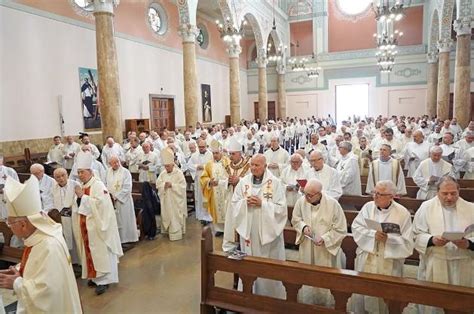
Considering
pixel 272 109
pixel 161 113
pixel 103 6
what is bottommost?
pixel 161 113

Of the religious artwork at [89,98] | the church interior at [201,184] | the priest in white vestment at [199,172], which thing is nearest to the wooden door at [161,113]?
the church interior at [201,184]

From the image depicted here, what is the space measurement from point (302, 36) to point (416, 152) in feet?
80.3

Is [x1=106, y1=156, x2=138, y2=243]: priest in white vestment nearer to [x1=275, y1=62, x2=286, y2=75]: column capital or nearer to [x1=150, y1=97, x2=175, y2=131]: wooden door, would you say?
[x1=150, y1=97, x2=175, y2=131]: wooden door

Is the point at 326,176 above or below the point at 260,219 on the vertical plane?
above

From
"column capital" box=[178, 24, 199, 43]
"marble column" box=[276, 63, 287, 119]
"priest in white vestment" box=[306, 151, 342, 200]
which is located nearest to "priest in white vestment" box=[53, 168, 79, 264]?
"priest in white vestment" box=[306, 151, 342, 200]

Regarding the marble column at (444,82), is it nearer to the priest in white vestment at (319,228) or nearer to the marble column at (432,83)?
the marble column at (432,83)

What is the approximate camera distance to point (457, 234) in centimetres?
374

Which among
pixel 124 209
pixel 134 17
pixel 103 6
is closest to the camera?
pixel 124 209

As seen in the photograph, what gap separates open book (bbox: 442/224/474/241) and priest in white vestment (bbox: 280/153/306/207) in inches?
132

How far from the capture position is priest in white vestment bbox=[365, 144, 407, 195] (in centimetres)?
706

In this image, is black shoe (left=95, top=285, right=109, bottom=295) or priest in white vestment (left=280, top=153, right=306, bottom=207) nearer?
black shoe (left=95, top=285, right=109, bottom=295)

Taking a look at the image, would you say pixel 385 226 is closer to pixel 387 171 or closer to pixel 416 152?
pixel 387 171

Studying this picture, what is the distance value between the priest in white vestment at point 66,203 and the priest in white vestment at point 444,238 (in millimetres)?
4859

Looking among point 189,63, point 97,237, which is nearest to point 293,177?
point 97,237
